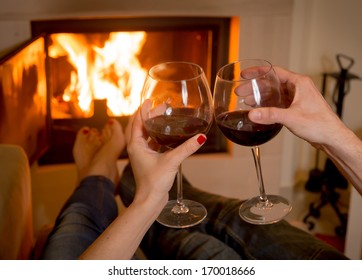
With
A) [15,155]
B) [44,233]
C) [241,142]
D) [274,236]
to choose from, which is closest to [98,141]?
[44,233]

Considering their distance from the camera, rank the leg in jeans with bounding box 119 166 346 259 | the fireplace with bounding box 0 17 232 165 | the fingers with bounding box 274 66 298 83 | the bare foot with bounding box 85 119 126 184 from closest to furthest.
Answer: the fingers with bounding box 274 66 298 83 < the leg in jeans with bounding box 119 166 346 259 < the bare foot with bounding box 85 119 126 184 < the fireplace with bounding box 0 17 232 165

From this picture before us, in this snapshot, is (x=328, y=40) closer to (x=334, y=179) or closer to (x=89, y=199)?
(x=334, y=179)

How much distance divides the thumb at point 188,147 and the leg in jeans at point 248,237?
0.36 metres

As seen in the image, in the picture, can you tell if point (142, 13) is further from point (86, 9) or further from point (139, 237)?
point (139, 237)

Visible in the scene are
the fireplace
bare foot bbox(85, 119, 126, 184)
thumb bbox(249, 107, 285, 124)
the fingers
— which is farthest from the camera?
the fireplace

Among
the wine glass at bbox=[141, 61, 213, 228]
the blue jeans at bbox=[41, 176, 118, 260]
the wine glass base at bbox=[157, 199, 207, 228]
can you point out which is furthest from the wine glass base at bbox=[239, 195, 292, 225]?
the blue jeans at bbox=[41, 176, 118, 260]

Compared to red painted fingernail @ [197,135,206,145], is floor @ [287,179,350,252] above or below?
below

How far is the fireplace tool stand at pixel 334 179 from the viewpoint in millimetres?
1763

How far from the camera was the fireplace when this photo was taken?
5.67 feet

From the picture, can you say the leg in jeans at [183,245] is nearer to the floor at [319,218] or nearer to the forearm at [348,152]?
the forearm at [348,152]

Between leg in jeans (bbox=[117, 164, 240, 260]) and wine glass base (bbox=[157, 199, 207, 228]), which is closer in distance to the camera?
wine glass base (bbox=[157, 199, 207, 228])

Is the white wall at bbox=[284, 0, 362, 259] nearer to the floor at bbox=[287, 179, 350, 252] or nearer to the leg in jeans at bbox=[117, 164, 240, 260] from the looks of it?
the floor at bbox=[287, 179, 350, 252]

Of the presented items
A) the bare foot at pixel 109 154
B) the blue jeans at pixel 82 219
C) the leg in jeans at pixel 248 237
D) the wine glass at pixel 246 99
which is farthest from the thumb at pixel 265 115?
the bare foot at pixel 109 154

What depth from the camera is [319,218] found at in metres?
1.91
